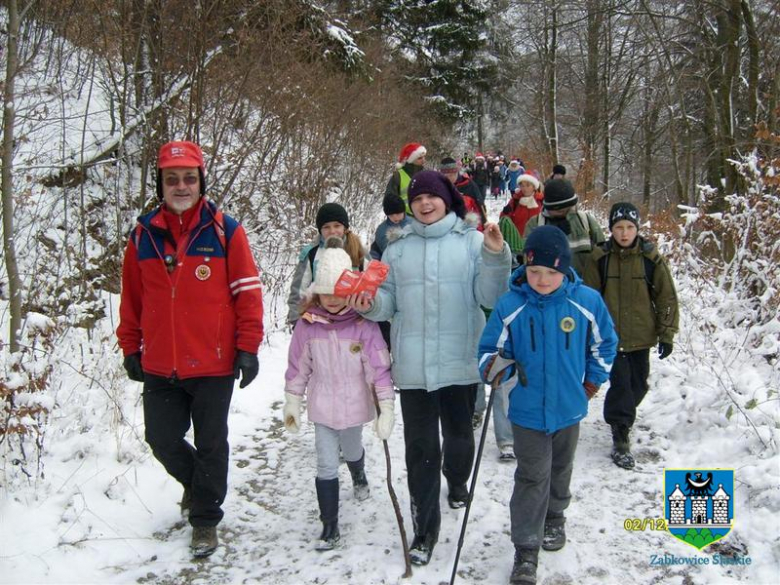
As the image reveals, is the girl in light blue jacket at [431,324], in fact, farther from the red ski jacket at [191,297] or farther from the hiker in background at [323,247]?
the hiker in background at [323,247]

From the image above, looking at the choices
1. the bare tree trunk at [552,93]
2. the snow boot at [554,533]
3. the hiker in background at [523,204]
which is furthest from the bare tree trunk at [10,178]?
the bare tree trunk at [552,93]

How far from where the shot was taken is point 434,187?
3189mm

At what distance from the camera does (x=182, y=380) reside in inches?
127

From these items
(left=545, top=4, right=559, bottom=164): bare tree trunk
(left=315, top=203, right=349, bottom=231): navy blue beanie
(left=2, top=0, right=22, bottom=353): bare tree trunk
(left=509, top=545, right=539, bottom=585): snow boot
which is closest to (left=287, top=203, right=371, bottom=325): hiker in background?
(left=315, top=203, right=349, bottom=231): navy blue beanie

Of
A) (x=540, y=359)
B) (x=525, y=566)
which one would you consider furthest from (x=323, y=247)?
(x=525, y=566)

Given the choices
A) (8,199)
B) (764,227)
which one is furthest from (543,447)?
(764,227)

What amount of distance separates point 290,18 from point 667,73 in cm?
630

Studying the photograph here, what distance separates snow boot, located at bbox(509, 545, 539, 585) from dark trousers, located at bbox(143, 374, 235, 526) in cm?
162

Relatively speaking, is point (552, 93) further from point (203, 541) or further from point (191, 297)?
point (203, 541)

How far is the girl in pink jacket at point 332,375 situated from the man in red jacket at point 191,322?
28cm

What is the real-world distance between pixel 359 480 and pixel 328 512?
546 mm

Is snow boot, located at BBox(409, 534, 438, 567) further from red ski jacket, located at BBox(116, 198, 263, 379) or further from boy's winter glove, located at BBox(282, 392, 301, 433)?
red ski jacket, located at BBox(116, 198, 263, 379)

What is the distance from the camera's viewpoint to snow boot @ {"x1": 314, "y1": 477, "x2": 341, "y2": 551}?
3375 millimetres

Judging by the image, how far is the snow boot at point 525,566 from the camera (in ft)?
9.70
